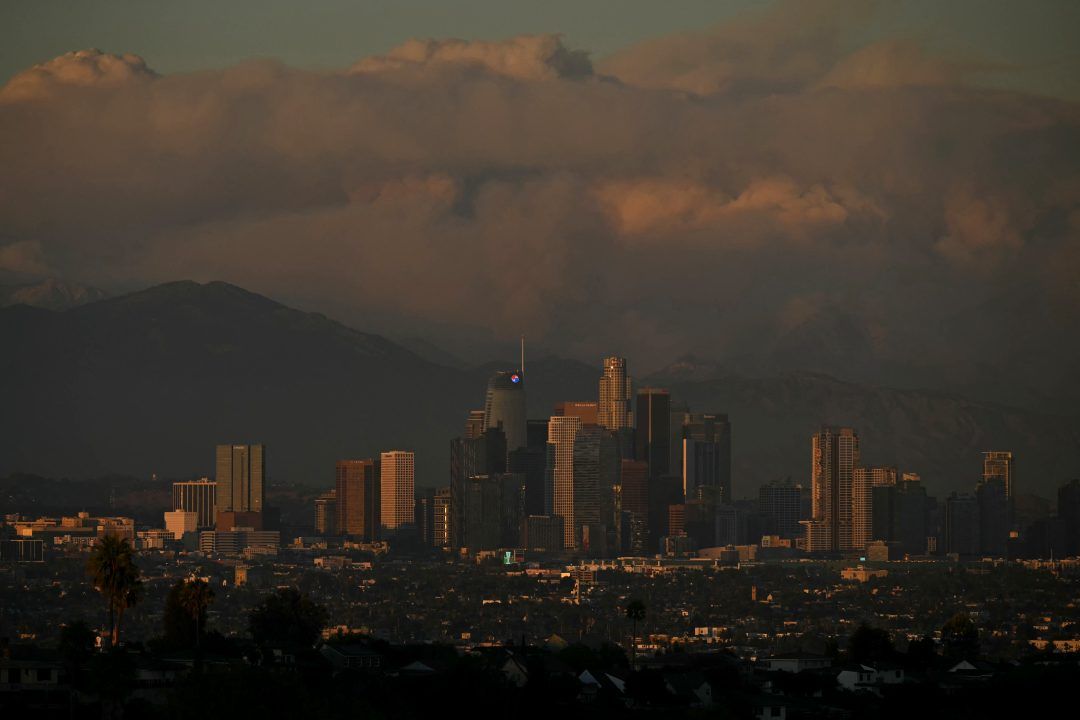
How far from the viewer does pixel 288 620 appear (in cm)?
14212

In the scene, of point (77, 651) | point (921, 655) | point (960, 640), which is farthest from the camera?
point (960, 640)

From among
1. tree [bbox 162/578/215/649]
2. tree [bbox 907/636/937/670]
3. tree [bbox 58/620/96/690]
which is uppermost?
tree [bbox 162/578/215/649]

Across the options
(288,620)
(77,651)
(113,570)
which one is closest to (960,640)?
(288,620)

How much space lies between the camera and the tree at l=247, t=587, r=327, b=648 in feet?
445

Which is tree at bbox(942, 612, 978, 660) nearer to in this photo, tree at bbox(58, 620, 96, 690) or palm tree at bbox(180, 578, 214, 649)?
palm tree at bbox(180, 578, 214, 649)

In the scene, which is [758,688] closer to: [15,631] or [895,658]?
[895,658]

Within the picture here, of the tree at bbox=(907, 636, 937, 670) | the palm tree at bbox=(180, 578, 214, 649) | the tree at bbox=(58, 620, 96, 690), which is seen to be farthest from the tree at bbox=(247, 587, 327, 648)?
the tree at bbox=(907, 636, 937, 670)

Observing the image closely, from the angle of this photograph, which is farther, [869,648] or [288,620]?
[288,620]

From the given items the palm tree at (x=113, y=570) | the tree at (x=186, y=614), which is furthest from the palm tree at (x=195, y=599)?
the palm tree at (x=113, y=570)

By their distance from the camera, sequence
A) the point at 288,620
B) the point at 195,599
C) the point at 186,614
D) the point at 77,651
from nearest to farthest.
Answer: the point at 77,651 < the point at 186,614 < the point at 195,599 < the point at 288,620

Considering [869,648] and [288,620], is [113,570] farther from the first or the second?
[869,648]

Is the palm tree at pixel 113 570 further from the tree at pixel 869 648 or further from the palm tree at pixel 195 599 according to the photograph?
the tree at pixel 869 648

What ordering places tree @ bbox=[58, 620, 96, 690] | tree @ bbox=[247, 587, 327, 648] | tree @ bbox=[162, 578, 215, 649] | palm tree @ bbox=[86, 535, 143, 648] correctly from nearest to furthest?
tree @ bbox=[58, 620, 96, 690] < palm tree @ bbox=[86, 535, 143, 648] < tree @ bbox=[162, 578, 215, 649] < tree @ bbox=[247, 587, 327, 648]

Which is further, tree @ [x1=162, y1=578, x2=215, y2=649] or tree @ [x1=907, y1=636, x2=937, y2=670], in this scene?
tree @ [x1=907, y1=636, x2=937, y2=670]
